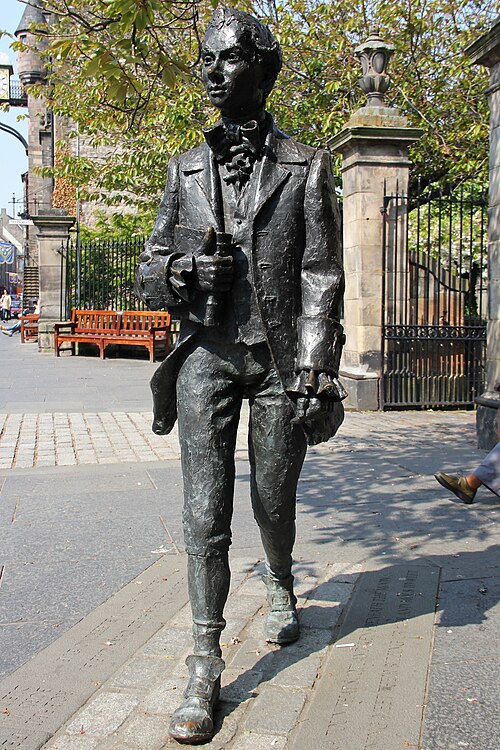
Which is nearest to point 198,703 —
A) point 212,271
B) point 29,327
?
point 212,271

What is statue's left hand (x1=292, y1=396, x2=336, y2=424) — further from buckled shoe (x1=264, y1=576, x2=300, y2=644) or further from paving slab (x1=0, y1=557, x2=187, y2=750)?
paving slab (x1=0, y1=557, x2=187, y2=750)

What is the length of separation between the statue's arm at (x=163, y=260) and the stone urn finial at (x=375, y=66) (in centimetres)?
910

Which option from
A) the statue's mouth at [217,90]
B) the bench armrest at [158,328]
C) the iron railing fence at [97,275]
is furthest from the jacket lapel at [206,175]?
the iron railing fence at [97,275]

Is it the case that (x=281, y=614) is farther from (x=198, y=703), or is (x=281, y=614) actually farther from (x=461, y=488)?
(x=461, y=488)

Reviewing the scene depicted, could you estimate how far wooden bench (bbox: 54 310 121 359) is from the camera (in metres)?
19.0

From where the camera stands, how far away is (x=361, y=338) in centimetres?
1134

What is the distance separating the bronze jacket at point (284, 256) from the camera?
315 centimetres

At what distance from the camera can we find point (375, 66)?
38.3 ft

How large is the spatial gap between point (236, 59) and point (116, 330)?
52.9ft

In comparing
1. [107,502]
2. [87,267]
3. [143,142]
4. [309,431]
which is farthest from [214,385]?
[87,267]

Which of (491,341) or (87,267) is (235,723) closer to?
(491,341)

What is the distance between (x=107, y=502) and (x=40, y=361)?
500 inches

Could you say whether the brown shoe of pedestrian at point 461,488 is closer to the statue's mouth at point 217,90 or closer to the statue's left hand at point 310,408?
the statue's left hand at point 310,408

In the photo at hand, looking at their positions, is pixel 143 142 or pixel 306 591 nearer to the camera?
pixel 306 591
